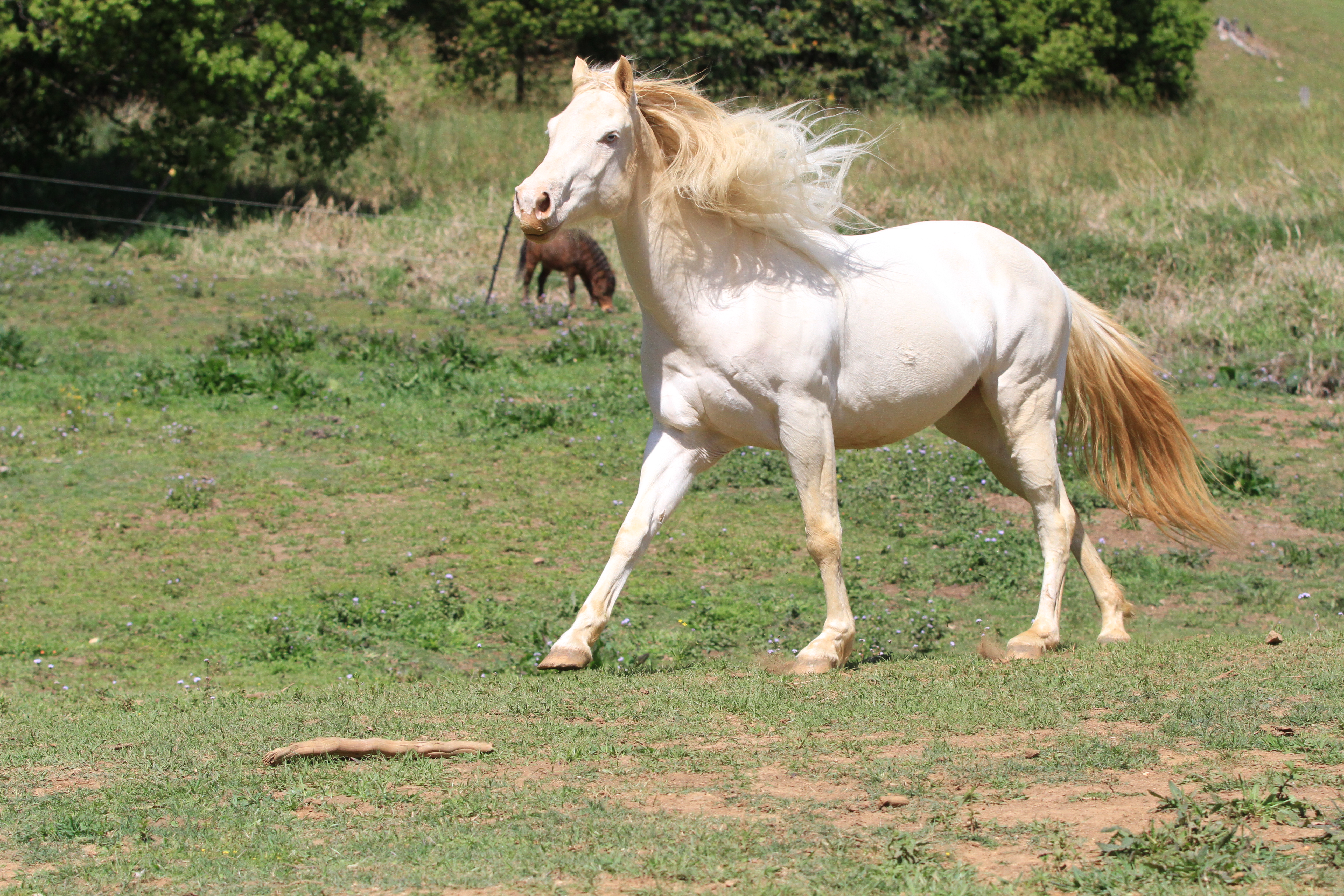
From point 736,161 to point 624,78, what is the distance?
21.3 inches

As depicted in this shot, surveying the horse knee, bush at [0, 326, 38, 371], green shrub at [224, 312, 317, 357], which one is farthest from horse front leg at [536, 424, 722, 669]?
bush at [0, 326, 38, 371]

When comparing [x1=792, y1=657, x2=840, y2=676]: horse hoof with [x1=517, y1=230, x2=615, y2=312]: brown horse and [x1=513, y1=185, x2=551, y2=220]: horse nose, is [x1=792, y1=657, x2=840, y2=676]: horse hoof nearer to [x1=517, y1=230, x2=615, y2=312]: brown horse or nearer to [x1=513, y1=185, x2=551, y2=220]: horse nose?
[x1=513, y1=185, x2=551, y2=220]: horse nose

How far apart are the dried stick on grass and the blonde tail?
378cm

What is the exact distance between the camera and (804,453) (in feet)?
17.3

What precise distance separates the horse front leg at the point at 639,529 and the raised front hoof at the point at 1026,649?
4.97 feet

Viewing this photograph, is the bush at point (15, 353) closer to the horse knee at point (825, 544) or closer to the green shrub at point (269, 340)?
the green shrub at point (269, 340)

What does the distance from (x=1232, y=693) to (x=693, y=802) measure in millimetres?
2018

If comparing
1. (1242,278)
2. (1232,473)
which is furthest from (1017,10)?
(1232,473)

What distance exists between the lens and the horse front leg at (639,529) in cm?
522

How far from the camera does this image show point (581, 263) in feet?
46.4

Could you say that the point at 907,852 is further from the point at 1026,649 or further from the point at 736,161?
the point at 736,161

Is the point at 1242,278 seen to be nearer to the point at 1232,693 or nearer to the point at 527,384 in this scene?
the point at 527,384

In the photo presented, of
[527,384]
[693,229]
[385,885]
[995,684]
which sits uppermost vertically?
[693,229]

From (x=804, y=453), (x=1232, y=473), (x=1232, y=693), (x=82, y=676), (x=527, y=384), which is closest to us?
(x=1232, y=693)
